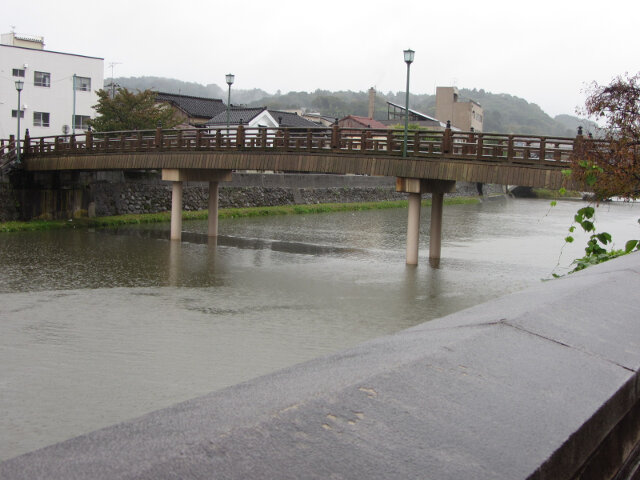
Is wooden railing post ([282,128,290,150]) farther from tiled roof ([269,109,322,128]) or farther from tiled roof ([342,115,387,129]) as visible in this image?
tiled roof ([342,115,387,129])

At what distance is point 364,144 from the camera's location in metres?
22.0

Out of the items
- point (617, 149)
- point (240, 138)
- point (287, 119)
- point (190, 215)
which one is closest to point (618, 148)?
point (617, 149)

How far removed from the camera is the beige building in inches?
3369

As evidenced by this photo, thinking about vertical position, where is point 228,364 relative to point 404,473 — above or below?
below

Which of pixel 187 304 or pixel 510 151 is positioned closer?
pixel 187 304

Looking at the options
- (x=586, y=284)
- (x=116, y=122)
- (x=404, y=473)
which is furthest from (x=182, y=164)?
(x=404, y=473)

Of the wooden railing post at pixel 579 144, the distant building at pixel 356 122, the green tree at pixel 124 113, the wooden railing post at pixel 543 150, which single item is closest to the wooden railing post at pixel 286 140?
the wooden railing post at pixel 543 150

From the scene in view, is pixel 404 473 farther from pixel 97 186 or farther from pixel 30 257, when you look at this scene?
pixel 97 186

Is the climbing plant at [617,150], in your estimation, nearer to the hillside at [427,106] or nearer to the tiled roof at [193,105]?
the tiled roof at [193,105]

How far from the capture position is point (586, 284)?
383cm

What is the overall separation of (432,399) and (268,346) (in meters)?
9.20

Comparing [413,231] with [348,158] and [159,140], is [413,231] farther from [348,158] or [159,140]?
[159,140]

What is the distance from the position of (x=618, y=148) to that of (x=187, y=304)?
8.96 meters

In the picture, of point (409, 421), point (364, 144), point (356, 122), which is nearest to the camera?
point (409, 421)
